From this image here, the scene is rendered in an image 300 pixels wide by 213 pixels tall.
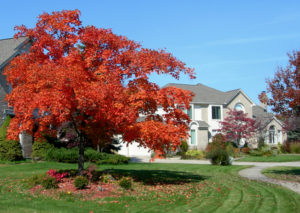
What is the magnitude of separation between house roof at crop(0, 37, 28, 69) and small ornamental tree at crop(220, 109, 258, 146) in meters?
22.7

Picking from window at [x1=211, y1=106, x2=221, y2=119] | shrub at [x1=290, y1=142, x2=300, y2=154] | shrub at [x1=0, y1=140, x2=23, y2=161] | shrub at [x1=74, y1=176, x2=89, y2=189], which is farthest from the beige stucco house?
shrub at [x1=74, y1=176, x2=89, y2=189]

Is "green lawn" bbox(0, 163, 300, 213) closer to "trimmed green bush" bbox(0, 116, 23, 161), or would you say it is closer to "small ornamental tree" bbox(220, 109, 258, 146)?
"trimmed green bush" bbox(0, 116, 23, 161)

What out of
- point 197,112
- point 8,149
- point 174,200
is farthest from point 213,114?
point 174,200

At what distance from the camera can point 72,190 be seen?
36.8 ft

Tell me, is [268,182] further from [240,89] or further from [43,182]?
[240,89]

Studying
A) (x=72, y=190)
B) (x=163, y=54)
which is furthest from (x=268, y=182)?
(x=72, y=190)

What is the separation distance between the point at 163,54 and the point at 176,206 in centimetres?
558

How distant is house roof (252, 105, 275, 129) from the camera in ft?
137

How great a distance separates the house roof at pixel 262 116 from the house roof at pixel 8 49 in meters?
27.1

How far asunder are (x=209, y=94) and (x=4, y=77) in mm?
26630

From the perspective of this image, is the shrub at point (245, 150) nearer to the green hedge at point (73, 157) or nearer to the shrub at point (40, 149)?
the green hedge at point (73, 157)

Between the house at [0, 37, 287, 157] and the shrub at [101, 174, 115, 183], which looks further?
the house at [0, 37, 287, 157]

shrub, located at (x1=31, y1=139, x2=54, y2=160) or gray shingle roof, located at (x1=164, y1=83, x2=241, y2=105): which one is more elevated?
gray shingle roof, located at (x1=164, y1=83, x2=241, y2=105)

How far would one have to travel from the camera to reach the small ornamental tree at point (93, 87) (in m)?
10.3
